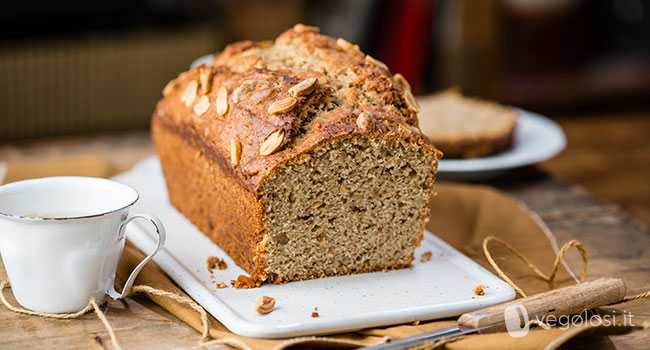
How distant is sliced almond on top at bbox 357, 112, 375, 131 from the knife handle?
0.52 meters

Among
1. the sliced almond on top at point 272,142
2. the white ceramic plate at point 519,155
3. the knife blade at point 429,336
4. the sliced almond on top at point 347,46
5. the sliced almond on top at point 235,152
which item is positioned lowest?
the white ceramic plate at point 519,155

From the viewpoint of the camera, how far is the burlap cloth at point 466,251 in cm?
173

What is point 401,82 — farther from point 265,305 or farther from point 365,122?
point 265,305

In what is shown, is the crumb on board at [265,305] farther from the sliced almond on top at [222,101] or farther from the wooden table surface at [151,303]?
the sliced almond on top at [222,101]

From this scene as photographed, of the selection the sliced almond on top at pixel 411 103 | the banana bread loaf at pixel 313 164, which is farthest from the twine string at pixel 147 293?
the sliced almond on top at pixel 411 103

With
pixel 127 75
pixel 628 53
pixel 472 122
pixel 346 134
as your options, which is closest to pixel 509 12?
pixel 628 53

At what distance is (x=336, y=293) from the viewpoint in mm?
1989

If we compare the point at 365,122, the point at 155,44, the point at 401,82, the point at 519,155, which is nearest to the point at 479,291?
the point at 365,122

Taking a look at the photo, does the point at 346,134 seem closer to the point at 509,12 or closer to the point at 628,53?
the point at 509,12

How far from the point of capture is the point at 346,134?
6.40 feet

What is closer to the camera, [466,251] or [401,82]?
[401,82]

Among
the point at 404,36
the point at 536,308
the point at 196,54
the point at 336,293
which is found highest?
the point at 536,308

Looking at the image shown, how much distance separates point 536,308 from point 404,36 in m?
3.53

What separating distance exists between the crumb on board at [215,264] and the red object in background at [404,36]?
3157 millimetres
